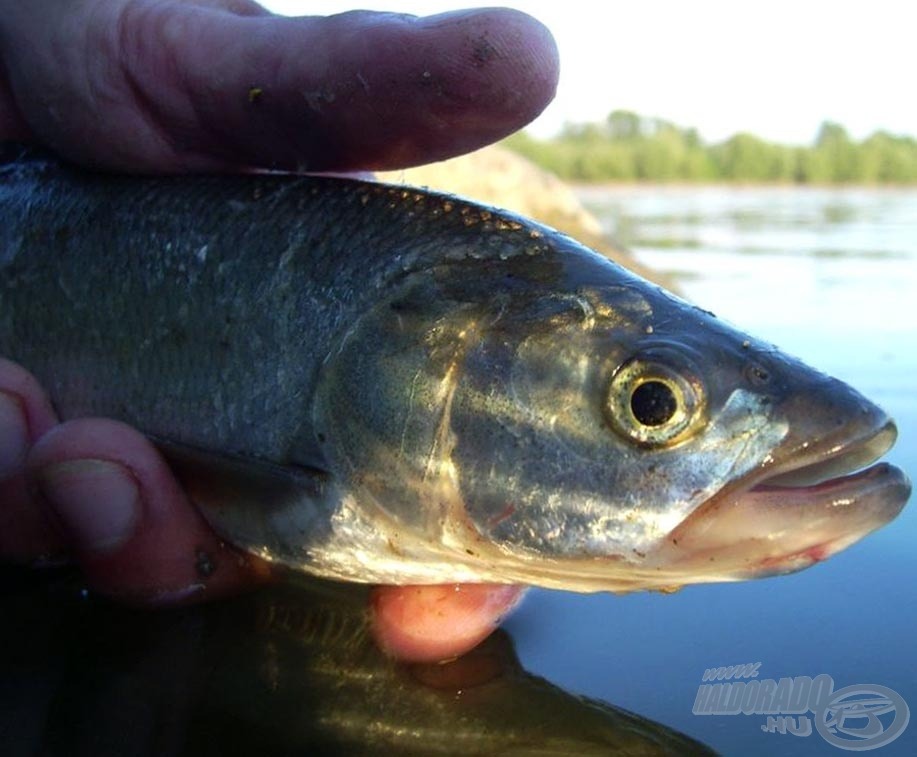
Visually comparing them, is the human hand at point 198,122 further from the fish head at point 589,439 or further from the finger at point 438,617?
the fish head at point 589,439

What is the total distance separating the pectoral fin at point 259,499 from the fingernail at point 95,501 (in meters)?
0.13

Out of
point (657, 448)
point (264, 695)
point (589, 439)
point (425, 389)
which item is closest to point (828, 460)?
point (657, 448)

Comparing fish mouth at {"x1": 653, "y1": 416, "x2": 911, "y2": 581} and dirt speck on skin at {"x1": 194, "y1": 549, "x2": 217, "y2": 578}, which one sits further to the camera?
dirt speck on skin at {"x1": 194, "y1": 549, "x2": 217, "y2": 578}

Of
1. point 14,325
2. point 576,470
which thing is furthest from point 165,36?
point 576,470

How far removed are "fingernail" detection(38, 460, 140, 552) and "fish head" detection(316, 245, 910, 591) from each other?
46 cm

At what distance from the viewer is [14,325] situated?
273 centimetres

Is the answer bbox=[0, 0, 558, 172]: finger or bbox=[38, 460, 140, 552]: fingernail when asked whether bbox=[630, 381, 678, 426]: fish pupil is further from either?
bbox=[38, 460, 140, 552]: fingernail

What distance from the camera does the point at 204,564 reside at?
2367 millimetres

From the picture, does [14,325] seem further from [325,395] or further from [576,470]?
[576,470]

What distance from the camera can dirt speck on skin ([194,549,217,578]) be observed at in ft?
7.74

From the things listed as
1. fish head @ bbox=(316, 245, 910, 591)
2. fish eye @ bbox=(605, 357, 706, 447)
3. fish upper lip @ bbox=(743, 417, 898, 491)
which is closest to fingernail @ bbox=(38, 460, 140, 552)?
fish head @ bbox=(316, 245, 910, 591)

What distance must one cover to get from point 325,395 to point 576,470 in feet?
1.93

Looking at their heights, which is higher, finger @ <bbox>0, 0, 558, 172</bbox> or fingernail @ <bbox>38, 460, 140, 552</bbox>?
finger @ <bbox>0, 0, 558, 172</bbox>

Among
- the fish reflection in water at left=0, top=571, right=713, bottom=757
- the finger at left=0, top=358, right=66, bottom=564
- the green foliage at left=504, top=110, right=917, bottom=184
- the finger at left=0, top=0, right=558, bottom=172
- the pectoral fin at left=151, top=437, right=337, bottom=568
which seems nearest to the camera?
the fish reflection in water at left=0, top=571, right=713, bottom=757
